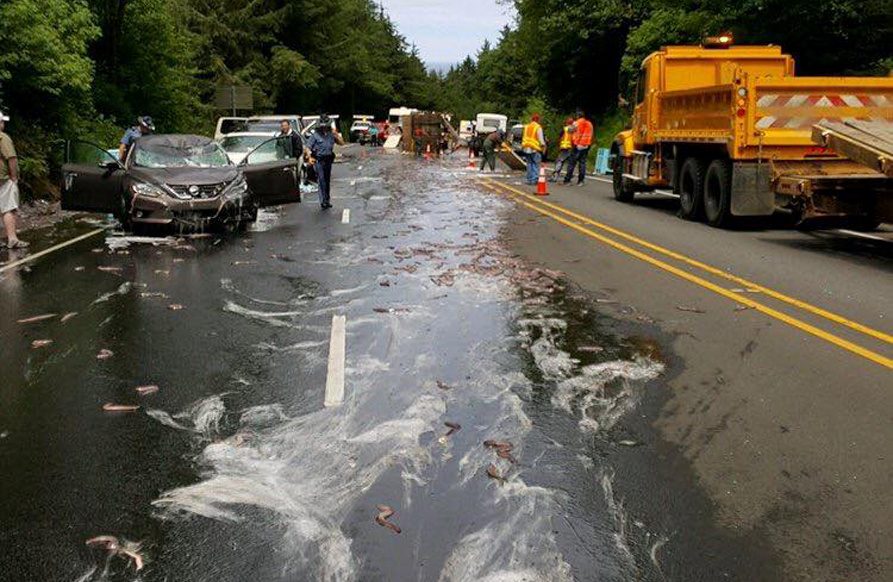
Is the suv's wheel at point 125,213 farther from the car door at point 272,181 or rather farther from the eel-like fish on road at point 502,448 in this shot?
the eel-like fish on road at point 502,448

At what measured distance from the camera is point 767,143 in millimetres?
14562

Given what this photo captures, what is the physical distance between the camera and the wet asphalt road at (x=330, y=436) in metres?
3.79

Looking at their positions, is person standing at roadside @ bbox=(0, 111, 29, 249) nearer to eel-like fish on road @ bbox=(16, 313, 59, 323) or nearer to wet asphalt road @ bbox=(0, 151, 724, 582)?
wet asphalt road @ bbox=(0, 151, 724, 582)

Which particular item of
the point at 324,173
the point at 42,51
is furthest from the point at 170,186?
the point at 42,51

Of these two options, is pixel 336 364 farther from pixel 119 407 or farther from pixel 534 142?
pixel 534 142

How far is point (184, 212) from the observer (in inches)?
548

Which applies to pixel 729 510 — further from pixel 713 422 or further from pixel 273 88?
pixel 273 88

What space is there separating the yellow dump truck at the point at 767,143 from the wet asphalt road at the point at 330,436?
527 cm

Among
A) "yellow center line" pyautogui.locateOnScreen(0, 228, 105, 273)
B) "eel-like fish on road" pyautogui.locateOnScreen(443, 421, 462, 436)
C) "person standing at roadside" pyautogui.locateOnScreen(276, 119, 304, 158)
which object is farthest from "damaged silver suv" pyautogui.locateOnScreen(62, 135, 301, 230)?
"eel-like fish on road" pyautogui.locateOnScreen(443, 421, 462, 436)

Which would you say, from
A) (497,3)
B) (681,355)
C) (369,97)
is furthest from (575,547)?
(369,97)

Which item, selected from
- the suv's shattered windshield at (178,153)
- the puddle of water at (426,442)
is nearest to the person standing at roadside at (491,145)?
the suv's shattered windshield at (178,153)

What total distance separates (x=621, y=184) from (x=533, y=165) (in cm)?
616

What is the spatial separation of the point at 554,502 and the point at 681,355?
304 centimetres

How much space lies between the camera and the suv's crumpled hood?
46.1 feet
